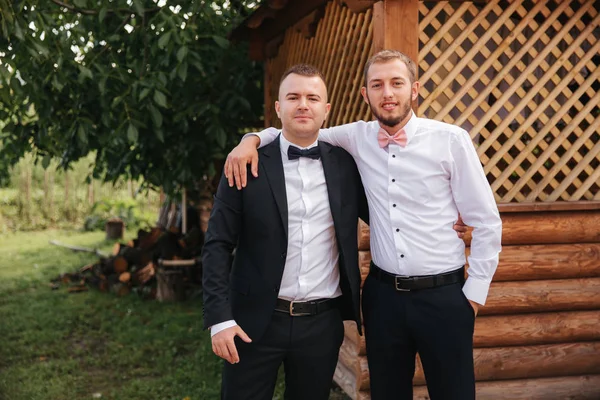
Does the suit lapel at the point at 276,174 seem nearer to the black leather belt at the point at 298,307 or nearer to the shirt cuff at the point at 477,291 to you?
the black leather belt at the point at 298,307

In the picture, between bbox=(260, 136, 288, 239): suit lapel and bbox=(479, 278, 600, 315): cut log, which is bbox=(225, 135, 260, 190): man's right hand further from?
bbox=(479, 278, 600, 315): cut log

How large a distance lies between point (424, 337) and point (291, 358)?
568 mm

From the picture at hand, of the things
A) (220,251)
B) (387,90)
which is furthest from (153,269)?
(387,90)

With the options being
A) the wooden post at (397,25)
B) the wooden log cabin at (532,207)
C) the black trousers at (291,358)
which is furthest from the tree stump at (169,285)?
the black trousers at (291,358)

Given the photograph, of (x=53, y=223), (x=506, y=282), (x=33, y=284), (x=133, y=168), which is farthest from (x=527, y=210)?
(x=53, y=223)

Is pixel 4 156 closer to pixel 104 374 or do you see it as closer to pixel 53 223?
pixel 104 374

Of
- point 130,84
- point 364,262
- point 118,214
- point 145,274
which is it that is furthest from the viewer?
point 118,214

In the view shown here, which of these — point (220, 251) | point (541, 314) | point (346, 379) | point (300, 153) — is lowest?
point (346, 379)

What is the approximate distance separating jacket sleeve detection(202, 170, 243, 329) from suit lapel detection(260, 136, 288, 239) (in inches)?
5.7

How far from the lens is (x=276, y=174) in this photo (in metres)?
2.65

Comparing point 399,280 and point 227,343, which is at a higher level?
point 399,280

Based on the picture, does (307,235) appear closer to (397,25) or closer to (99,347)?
(397,25)

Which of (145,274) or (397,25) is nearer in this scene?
(397,25)

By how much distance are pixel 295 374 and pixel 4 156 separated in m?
5.50
